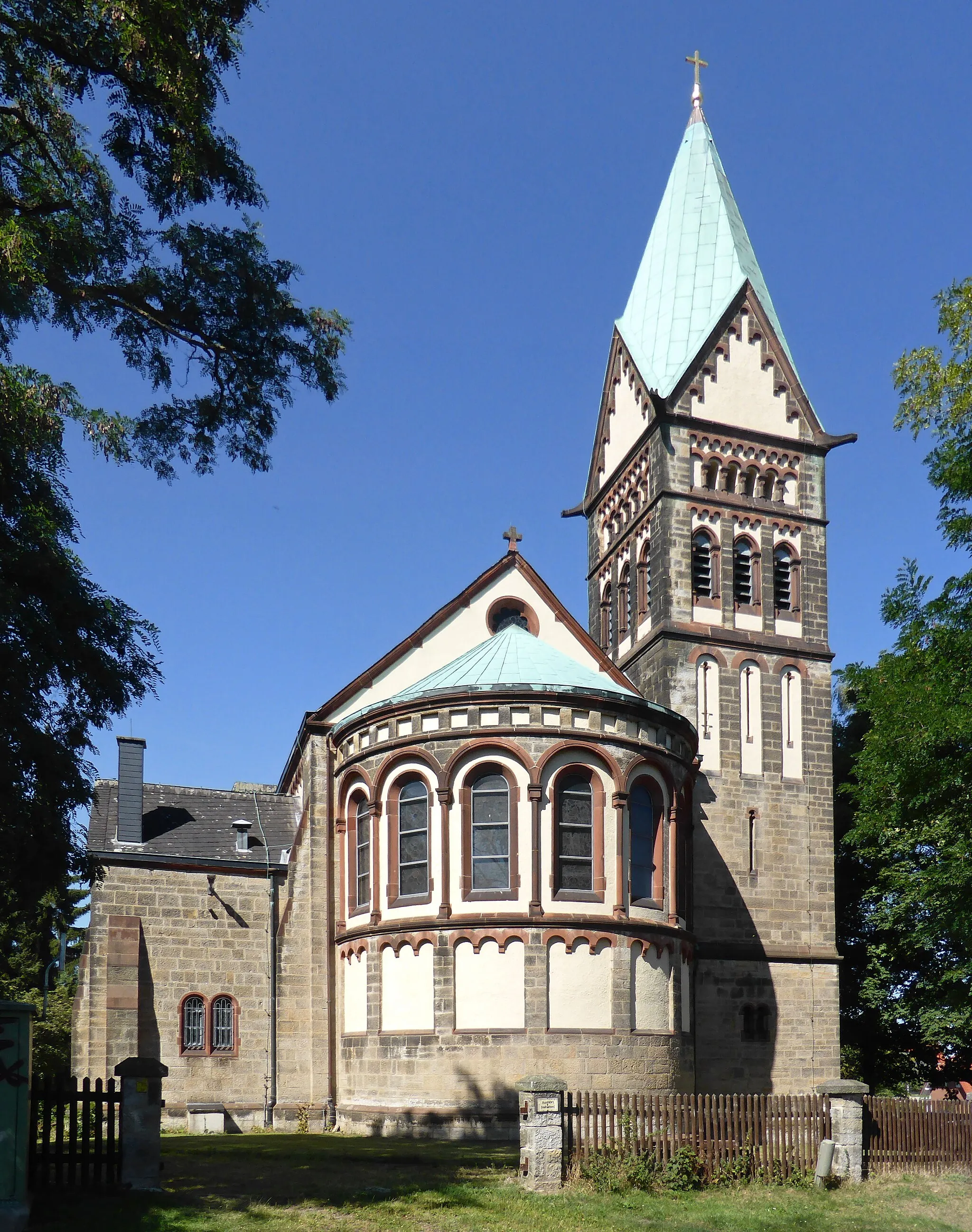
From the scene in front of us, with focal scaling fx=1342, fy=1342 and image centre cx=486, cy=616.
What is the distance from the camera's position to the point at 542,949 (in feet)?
78.5

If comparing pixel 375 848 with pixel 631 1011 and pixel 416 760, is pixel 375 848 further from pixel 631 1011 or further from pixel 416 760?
pixel 631 1011

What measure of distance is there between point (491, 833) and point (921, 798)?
27.5 feet

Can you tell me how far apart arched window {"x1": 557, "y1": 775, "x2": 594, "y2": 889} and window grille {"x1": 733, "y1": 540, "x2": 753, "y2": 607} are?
10335 millimetres

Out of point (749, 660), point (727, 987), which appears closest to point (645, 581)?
point (749, 660)

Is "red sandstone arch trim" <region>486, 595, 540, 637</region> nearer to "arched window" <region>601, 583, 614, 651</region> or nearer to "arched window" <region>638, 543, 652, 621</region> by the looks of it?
"arched window" <region>638, 543, 652, 621</region>

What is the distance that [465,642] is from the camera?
30.9 m

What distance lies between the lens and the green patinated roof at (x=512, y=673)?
2520 centimetres

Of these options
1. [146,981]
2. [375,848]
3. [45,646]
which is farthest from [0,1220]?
[146,981]

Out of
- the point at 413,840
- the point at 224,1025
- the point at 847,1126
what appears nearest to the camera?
the point at 847,1126

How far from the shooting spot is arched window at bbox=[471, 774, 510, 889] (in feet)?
80.9

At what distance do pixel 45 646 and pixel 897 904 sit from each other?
25014 millimetres

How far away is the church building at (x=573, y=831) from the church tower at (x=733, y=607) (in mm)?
84

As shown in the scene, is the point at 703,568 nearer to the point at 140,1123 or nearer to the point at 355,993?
the point at 355,993

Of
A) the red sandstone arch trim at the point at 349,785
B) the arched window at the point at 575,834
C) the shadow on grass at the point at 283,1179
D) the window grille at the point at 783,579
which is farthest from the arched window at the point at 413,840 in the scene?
the window grille at the point at 783,579
